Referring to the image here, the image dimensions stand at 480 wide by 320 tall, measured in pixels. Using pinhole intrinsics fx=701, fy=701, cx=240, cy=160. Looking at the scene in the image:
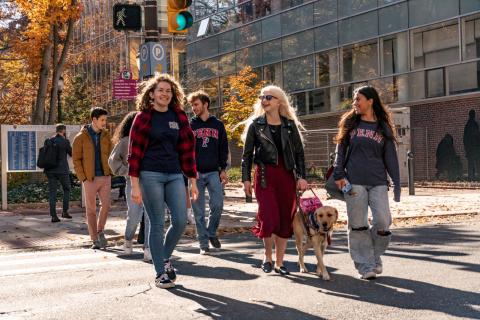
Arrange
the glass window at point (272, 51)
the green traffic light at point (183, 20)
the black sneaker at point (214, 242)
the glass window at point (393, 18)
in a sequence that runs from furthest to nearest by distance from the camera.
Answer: the glass window at point (272, 51) → the glass window at point (393, 18) → the green traffic light at point (183, 20) → the black sneaker at point (214, 242)

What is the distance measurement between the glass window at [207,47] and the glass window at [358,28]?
9.44 metres

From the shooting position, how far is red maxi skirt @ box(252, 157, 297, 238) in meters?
7.18

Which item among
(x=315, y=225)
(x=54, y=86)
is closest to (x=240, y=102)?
(x=54, y=86)

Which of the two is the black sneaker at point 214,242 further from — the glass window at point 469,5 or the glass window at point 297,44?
the glass window at point 297,44

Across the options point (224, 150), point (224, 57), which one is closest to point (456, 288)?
point (224, 150)

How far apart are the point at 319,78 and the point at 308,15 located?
273 cm

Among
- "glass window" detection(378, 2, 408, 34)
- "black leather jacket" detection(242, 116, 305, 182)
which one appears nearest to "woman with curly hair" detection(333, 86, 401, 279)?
"black leather jacket" detection(242, 116, 305, 182)

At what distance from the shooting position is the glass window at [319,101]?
2924cm

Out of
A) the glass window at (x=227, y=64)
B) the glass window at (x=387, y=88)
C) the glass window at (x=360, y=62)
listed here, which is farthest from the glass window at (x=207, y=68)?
the glass window at (x=387, y=88)

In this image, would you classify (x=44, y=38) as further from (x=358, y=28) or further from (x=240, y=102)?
(x=358, y=28)

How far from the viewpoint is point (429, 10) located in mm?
24406

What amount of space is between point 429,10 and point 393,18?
1.73m

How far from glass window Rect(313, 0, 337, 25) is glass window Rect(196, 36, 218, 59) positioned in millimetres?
7929

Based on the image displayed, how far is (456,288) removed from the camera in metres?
6.34
